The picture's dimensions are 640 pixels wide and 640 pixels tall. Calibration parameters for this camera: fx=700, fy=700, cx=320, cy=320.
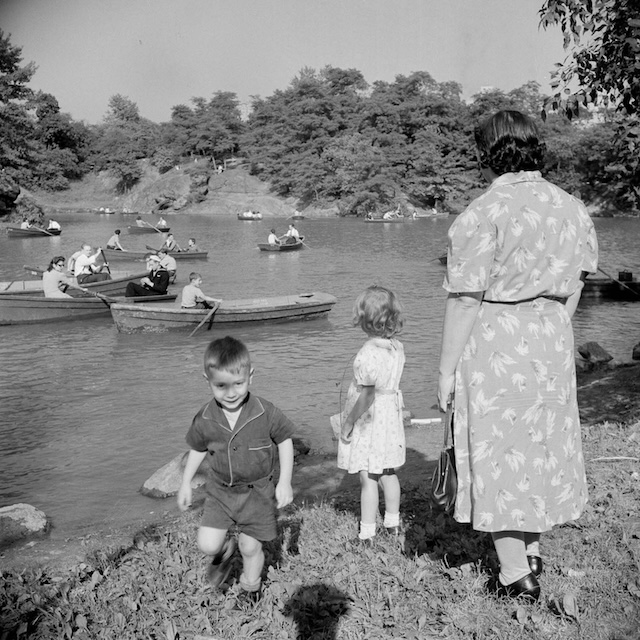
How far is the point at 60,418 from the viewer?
9.63m

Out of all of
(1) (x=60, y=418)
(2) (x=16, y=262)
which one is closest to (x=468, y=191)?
(2) (x=16, y=262)

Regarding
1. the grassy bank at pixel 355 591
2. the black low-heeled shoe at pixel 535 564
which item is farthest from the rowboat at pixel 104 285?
the black low-heeled shoe at pixel 535 564

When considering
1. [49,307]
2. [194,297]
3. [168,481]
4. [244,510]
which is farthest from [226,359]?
[49,307]

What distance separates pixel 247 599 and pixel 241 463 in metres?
0.66

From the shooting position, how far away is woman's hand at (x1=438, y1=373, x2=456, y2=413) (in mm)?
2852

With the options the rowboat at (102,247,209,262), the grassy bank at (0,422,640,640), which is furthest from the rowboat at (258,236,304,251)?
the grassy bank at (0,422,640,640)

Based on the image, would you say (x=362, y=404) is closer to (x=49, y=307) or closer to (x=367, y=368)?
(x=367, y=368)

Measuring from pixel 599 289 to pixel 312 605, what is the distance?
18.4m

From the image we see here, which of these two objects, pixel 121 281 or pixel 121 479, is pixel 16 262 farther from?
pixel 121 479

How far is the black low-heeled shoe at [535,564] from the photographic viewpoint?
10.2ft

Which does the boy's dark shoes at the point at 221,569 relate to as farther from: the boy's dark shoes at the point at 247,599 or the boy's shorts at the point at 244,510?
the boy's shorts at the point at 244,510

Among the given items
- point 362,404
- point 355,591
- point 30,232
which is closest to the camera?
point 355,591

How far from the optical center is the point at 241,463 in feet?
10.3

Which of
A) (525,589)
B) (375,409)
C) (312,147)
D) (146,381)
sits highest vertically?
(312,147)
